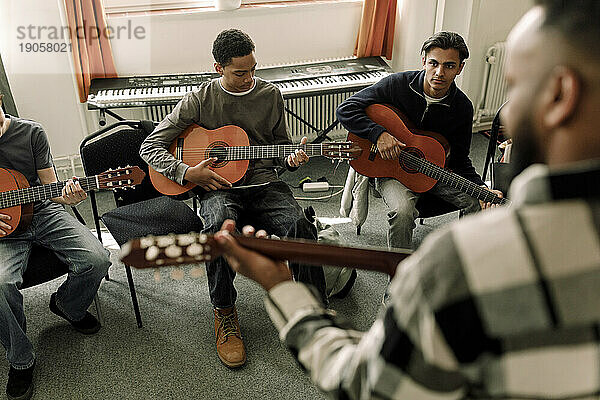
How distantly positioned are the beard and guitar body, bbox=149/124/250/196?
5.97 ft

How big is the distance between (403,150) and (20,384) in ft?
6.22

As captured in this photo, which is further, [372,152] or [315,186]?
[315,186]

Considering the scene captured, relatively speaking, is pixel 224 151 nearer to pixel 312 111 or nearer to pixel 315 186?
pixel 315 186

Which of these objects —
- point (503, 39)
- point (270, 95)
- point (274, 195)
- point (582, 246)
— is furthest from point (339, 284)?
point (503, 39)

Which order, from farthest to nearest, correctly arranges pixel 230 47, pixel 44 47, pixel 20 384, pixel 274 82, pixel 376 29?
pixel 376 29
pixel 274 82
pixel 44 47
pixel 230 47
pixel 20 384

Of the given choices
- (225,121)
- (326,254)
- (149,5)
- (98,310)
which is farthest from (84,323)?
(149,5)

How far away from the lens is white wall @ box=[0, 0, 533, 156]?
3186 mm

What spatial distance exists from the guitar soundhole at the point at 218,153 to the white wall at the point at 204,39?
1.33 metres

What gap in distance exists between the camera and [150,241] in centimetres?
119

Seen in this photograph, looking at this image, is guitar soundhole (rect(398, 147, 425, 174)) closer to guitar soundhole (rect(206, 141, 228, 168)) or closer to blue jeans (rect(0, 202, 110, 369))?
guitar soundhole (rect(206, 141, 228, 168))

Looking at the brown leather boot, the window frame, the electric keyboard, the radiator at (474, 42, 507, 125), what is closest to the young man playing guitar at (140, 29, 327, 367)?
the brown leather boot

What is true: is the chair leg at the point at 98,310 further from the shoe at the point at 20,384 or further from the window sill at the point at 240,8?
the window sill at the point at 240,8

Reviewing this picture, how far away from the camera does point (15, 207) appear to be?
2.15 m

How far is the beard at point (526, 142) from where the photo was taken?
0.65 metres
